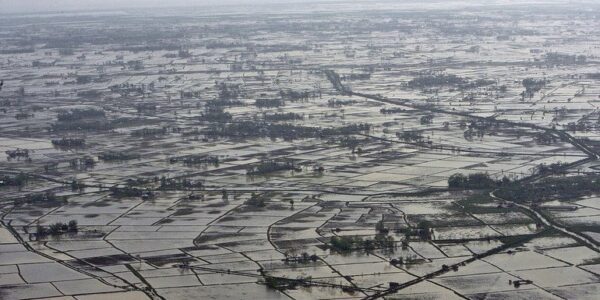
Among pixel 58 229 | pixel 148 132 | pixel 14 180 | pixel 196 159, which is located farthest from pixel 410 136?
pixel 58 229

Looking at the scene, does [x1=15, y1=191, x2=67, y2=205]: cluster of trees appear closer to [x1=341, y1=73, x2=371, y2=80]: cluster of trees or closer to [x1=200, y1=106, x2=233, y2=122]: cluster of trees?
[x1=200, y1=106, x2=233, y2=122]: cluster of trees

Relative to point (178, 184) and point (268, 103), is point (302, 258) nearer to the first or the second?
point (178, 184)

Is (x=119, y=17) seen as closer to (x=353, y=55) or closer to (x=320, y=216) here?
(x=353, y=55)

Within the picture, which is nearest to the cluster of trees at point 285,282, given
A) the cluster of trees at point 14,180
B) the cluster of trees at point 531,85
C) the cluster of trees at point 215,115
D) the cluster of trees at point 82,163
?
the cluster of trees at point 14,180

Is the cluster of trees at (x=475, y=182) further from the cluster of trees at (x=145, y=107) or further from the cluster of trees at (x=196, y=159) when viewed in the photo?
the cluster of trees at (x=145, y=107)

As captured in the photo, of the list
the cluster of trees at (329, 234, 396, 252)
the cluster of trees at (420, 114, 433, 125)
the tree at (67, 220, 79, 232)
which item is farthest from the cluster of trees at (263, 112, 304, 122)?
the cluster of trees at (329, 234, 396, 252)

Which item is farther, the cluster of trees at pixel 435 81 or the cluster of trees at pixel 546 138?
the cluster of trees at pixel 435 81
